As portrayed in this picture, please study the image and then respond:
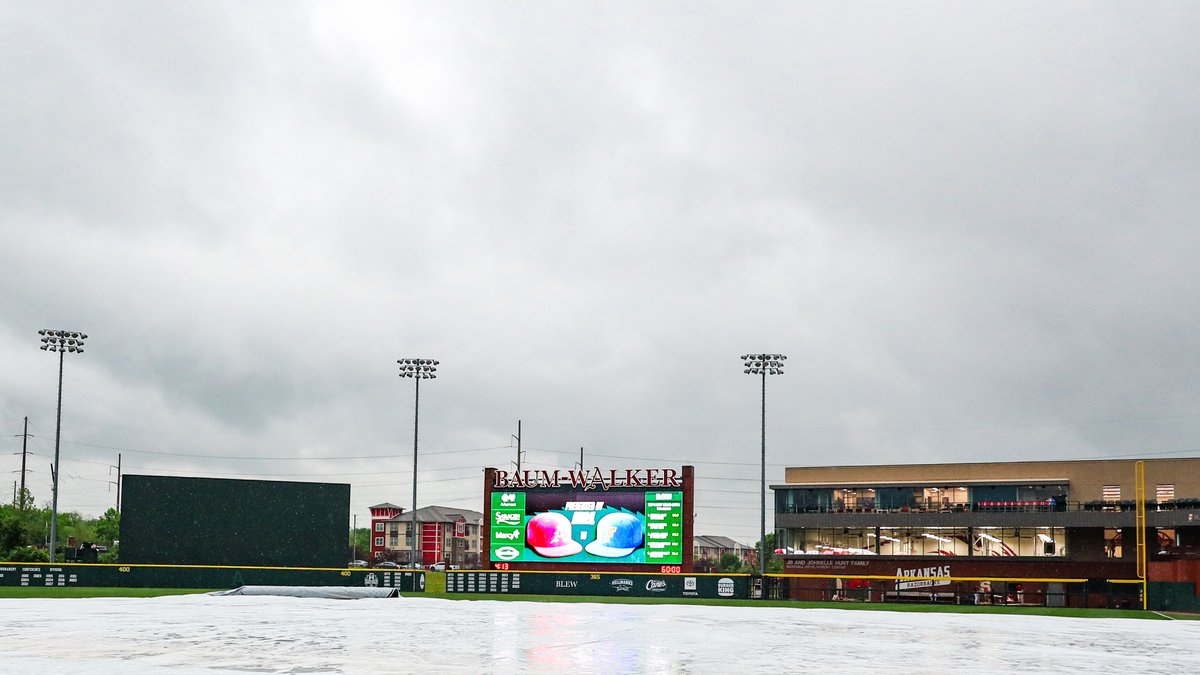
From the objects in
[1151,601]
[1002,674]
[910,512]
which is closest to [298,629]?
[1002,674]

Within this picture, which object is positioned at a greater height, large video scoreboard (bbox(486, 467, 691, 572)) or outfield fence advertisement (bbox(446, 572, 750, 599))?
large video scoreboard (bbox(486, 467, 691, 572))

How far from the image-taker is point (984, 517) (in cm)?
8612

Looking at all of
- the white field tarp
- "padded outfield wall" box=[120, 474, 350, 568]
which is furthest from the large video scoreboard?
the white field tarp

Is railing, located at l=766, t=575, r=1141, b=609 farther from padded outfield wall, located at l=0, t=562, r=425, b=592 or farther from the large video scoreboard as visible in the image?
padded outfield wall, located at l=0, t=562, r=425, b=592

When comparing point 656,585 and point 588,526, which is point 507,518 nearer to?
point 588,526

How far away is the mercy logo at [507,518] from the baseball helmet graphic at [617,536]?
4717mm

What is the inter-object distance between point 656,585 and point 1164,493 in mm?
47845

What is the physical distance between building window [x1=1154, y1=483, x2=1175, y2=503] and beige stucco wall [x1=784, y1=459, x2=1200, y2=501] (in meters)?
0.27

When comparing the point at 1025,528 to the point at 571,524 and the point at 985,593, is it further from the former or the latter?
the point at 571,524

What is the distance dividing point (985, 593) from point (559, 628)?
101 ft

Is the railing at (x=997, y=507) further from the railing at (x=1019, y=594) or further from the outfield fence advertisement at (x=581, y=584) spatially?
the outfield fence advertisement at (x=581, y=584)

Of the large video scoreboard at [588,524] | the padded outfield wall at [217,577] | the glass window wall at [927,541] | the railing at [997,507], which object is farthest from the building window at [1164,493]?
the padded outfield wall at [217,577]

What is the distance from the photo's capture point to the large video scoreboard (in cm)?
6134

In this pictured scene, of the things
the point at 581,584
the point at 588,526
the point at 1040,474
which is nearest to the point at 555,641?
the point at 581,584
